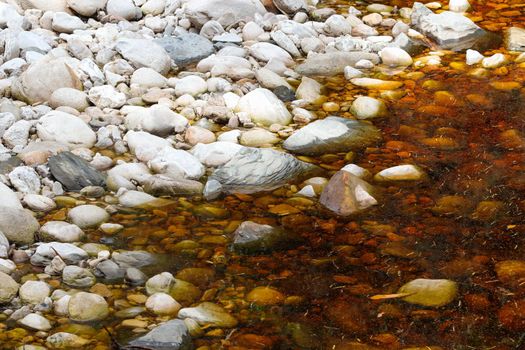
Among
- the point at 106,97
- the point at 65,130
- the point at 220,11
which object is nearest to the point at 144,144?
the point at 65,130

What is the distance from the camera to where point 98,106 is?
497 centimetres

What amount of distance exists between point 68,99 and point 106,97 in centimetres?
24

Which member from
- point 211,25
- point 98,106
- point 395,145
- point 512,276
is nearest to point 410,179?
point 395,145

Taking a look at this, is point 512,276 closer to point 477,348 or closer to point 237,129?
point 477,348

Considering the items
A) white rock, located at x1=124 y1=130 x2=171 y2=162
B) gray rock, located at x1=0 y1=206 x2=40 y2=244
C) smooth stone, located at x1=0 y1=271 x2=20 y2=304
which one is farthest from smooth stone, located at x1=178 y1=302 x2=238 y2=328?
white rock, located at x1=124 y1=130 x2=171 y2=162

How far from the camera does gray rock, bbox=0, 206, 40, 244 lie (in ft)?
11.3

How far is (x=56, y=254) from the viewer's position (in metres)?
3.33

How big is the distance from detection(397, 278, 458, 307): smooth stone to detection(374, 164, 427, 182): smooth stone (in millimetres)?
967

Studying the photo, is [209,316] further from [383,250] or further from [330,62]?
[330,62]

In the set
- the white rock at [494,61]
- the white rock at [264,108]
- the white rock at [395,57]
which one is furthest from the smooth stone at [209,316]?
the white rock at [494,61]

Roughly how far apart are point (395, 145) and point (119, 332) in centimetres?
219

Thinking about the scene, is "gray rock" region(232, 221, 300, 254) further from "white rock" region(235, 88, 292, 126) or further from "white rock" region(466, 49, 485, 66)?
"white rock" region(466, 49, 485, 66)

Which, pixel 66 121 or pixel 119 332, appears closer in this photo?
pixel 119 332

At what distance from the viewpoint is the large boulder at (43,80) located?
4953 millimetres
